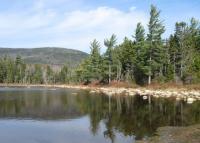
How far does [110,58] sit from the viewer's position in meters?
113

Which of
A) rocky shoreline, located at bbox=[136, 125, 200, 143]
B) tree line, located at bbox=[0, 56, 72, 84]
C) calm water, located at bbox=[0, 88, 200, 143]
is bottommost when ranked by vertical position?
calm water, located at bbox=[0, 88, 200, 143]

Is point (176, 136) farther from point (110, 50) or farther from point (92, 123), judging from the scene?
point (110, 50)

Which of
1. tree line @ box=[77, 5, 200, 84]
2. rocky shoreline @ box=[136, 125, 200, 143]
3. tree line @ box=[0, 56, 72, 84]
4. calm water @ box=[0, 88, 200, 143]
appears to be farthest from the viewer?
tree line @ box=[0, 56, 72, 84]

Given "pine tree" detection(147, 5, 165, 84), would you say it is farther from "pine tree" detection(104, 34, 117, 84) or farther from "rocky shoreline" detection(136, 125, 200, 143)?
"rocky shoreline" detection(136, 125, 200, 143)

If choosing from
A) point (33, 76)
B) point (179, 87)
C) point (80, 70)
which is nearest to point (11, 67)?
point (33, 76)

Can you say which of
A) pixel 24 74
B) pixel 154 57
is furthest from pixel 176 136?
pixel 24 74

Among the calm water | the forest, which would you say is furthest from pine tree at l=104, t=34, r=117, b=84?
the calm water

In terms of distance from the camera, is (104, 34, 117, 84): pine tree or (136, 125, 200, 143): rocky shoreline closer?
(136, 125, 200, 143): rocky shoreline

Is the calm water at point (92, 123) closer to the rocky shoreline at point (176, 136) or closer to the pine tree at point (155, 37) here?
the rocky shoreline at point (176, 136)

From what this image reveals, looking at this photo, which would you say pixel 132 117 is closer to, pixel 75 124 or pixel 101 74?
pixel 75 124

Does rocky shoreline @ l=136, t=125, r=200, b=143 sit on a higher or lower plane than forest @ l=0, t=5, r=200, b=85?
lower

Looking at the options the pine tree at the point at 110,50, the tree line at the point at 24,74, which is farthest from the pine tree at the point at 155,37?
the tree line at the point at 24,74

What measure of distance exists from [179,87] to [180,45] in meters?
24.8

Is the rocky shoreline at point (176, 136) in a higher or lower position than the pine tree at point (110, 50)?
lower
